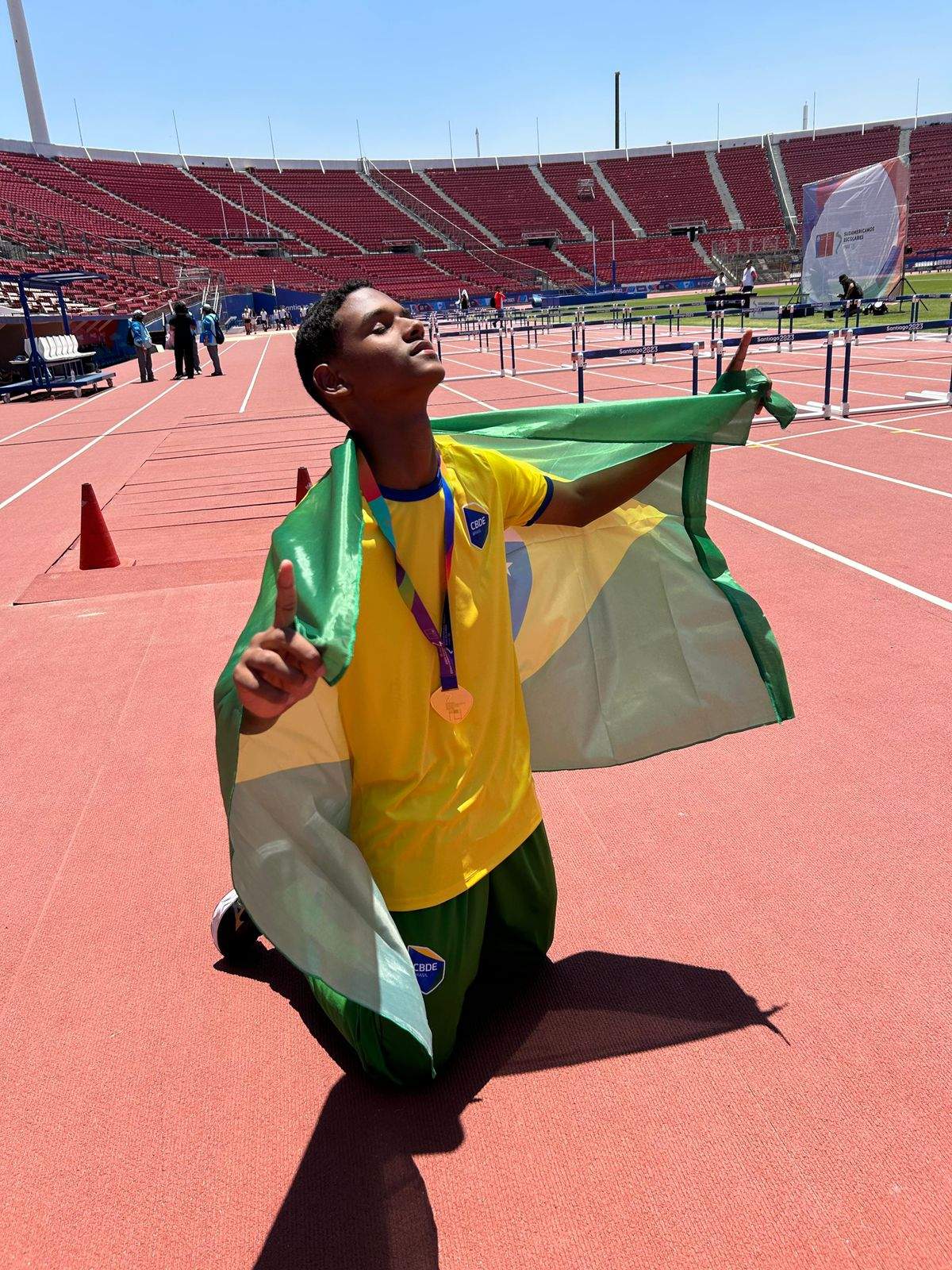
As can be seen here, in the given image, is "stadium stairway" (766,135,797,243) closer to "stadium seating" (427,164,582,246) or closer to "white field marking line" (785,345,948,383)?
"stadium seating" (427,164,582,246)

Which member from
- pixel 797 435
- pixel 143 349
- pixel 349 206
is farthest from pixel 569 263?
pixel 797 435

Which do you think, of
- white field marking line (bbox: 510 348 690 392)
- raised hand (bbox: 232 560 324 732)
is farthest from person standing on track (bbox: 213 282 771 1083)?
white field marking line (bbox: 510 348 690 392)

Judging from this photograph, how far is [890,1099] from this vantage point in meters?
2.26

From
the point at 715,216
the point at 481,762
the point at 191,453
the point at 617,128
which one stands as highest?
the point at 617,128

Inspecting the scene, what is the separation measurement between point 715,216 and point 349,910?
7865cm

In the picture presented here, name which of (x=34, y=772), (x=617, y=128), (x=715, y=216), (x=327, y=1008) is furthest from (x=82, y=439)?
(x=617, y=128)

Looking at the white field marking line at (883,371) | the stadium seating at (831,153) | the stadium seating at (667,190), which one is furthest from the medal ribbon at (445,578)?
the stadium seating at (831,153)

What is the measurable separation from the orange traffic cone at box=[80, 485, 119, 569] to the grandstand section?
154 ft

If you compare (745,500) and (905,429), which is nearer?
(745,500)

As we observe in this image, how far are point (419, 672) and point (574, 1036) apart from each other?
1137 millimetres

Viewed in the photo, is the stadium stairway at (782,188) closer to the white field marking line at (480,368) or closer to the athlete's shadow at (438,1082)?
the white field marking line at (480,368)

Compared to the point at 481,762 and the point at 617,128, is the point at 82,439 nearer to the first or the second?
the point at 481,762

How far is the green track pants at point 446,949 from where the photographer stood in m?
2.28

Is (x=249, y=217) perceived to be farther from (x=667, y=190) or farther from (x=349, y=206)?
(x=667, y=190)
